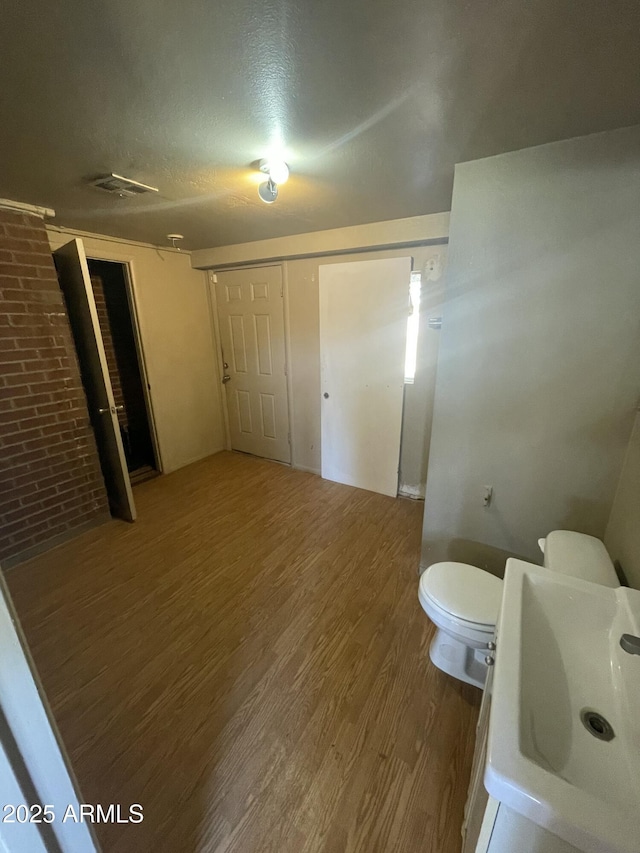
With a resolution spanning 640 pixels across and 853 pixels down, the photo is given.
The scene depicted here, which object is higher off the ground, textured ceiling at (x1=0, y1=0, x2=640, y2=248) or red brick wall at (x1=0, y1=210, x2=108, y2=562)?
textured ceiling at (x1=0, y1=0, x2=640, y2=248)

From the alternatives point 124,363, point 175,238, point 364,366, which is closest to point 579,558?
point 364,366

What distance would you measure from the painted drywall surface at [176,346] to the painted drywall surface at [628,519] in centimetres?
347

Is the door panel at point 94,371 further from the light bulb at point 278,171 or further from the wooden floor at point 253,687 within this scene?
the light bulb at point 278,171

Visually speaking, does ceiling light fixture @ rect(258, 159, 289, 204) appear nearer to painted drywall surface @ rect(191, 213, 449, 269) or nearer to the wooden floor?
painted drywall surface @ rect(191, 213, 449, 269)

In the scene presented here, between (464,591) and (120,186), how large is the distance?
8.33 ft

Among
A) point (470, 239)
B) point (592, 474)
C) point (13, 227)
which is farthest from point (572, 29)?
point (13, 227)

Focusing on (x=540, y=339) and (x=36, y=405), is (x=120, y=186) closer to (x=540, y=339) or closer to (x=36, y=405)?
(x=36, y=405)

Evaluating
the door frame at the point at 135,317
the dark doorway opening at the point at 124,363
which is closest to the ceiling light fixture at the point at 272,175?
the door frame at the point at 135,317

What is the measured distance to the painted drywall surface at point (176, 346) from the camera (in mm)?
3014

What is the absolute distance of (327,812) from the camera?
1.09 m

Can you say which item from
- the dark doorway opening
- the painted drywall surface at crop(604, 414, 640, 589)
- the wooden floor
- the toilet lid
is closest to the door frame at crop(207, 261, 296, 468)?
the dark doorway opening

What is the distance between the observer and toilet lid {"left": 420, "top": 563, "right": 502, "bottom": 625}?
1379 millimetres

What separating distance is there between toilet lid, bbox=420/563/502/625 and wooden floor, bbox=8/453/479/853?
379 millimetres

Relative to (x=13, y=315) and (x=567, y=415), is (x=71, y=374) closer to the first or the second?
(x=13, y=315)
